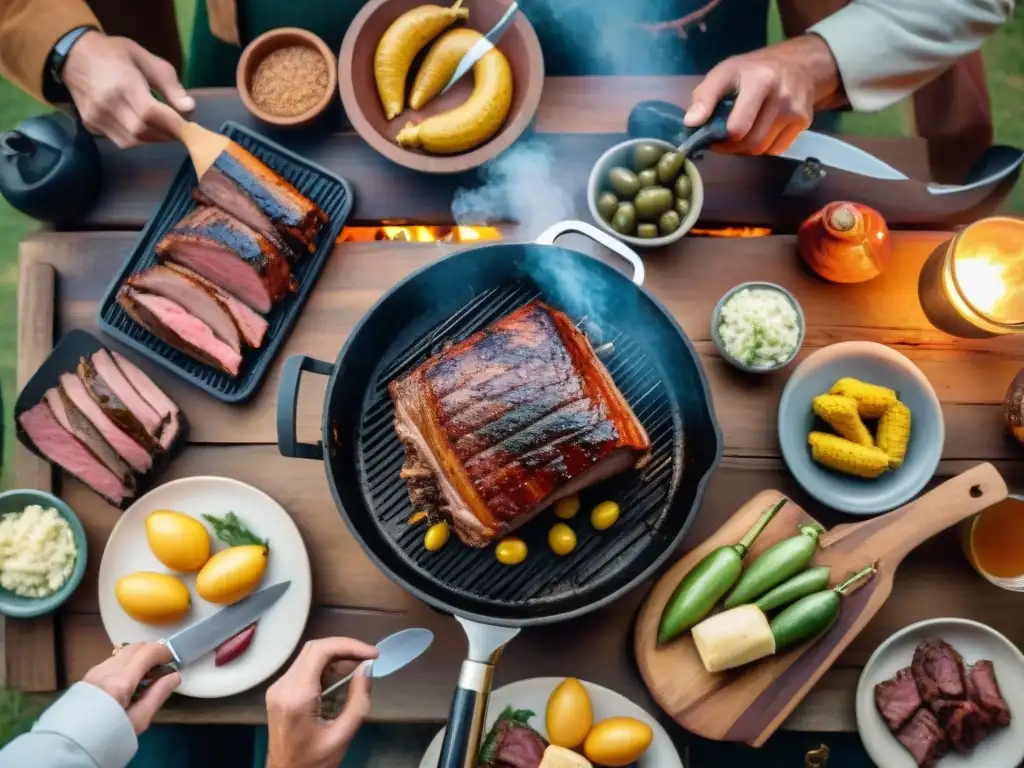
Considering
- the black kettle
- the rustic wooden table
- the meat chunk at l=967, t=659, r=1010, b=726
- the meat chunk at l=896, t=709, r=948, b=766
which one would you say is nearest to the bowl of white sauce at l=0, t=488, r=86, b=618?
the rustic wooden table

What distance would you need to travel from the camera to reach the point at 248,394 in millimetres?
2436

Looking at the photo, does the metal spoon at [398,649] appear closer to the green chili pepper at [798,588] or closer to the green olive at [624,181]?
the green chili pepper at [798,588]

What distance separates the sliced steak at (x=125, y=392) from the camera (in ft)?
7.86

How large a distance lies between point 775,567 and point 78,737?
73.2 inches

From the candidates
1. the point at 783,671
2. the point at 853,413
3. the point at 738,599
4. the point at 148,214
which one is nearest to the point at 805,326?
the point at 853,413

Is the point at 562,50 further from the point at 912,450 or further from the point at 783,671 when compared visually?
the point at 783,671

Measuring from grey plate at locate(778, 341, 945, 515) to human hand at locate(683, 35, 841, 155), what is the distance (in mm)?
681

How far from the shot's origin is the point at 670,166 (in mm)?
2377

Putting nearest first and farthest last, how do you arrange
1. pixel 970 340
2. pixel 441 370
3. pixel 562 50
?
pixel 441 370 < pixel 970 340 < pixel 562 50

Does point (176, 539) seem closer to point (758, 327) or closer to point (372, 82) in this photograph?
point (372, 82)

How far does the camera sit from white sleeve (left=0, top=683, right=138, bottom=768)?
6.23ft

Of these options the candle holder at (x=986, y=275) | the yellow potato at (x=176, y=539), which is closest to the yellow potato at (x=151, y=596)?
the yellow potato at (x=176, y=539)

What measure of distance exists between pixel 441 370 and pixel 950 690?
1.71 m

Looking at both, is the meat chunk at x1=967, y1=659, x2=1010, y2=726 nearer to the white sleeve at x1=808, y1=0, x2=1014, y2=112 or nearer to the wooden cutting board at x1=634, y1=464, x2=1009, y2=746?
the wooden cutting board at x1=634, y1=464, x2=1009, y2=746
